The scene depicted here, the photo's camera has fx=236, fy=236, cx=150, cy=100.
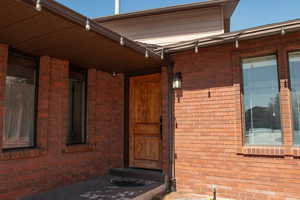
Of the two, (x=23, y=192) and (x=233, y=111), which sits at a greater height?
(x=233, y=111)

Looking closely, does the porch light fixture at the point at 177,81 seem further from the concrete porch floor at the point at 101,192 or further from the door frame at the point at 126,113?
the concrete porch floor at the point at 101,192

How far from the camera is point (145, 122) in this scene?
Answer: 5496 mm

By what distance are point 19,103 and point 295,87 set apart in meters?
4.41

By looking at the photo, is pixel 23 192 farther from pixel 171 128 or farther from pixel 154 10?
pixel 154 10

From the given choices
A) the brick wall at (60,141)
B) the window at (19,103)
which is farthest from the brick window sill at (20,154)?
the window at (19,103)

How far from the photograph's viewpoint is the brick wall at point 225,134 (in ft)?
11.8

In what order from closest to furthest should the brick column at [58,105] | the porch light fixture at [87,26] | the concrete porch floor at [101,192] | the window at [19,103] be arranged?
the porch light fixture at [87,26], the window at [19,103], the concrete porch floor at [101,192], the brick column at [58,105]

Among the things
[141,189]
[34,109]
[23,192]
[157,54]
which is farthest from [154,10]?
[23,192]

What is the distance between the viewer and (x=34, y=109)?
4078 millimetres

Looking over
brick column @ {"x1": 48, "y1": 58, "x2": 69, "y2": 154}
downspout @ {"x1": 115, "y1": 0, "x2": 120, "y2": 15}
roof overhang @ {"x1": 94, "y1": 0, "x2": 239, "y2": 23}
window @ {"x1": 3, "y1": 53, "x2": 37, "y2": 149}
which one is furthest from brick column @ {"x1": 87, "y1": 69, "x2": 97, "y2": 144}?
downspout @ {"x1": 115, "y1": 0, "x2": 120, "y2": 15}

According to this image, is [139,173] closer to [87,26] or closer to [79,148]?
[79,148]

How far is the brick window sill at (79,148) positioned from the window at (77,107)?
0.16m

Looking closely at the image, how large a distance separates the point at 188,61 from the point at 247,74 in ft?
3.61

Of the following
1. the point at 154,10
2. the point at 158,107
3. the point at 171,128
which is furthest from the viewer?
the point at 154,10
